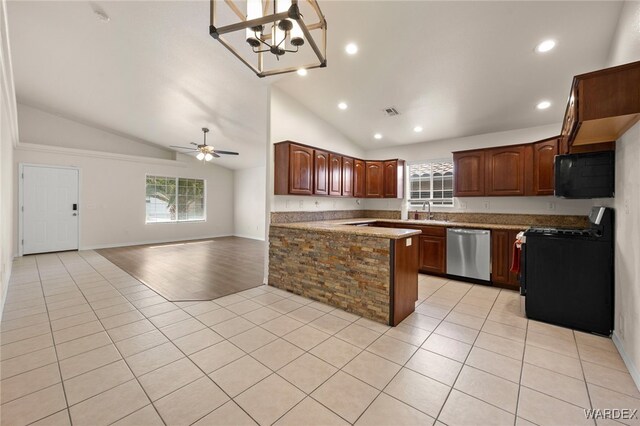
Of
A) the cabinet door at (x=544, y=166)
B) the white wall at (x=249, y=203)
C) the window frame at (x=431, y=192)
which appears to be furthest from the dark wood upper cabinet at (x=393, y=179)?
the white wall at (x=249, y=203)

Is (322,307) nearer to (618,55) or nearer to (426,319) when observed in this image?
(426,319)

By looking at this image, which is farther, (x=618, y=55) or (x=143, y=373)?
(x=618, y=55)

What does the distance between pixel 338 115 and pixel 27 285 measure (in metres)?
5.65

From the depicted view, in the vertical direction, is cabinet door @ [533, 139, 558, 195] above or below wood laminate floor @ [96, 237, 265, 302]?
above

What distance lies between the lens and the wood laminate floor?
3.86 m

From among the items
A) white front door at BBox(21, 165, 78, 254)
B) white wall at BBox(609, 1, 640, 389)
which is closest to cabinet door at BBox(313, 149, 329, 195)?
white wall at BBox(609, 1, 640, 389)

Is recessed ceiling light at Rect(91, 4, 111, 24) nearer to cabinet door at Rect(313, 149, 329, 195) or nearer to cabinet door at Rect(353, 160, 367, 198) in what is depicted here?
cabinet door at Rect(313, 149, 329, 195)

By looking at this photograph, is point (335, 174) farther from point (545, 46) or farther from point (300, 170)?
point (545, 46)

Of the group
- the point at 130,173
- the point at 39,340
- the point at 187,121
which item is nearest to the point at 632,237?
the point at 39,340

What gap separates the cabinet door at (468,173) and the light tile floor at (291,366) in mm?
2054

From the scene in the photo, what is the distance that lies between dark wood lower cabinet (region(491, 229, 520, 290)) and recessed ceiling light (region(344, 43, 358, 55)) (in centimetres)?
325

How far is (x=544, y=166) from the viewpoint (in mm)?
3848

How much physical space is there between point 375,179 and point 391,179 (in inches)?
13.5

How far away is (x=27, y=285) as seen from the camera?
3975 millimetres
